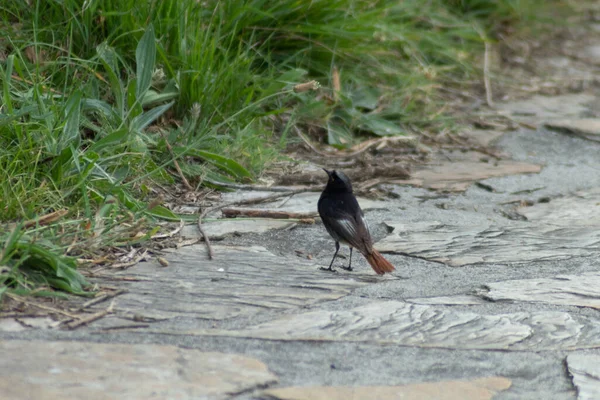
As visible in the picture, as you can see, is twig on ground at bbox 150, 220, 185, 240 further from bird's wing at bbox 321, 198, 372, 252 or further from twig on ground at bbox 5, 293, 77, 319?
twig on ground at bbox 5, 293, 77, 319

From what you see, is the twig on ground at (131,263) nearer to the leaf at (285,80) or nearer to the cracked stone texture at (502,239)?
the cracked stone texture at (502,239)

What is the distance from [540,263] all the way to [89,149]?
183 cm

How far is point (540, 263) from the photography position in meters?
3.27

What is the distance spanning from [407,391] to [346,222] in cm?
110

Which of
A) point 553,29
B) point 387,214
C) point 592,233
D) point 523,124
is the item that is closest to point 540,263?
point 592,233

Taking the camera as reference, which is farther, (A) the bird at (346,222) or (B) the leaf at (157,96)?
(B) the leaf at (157,96)

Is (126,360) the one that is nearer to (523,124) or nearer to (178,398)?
(178,398)

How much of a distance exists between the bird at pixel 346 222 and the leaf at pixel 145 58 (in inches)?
40.5

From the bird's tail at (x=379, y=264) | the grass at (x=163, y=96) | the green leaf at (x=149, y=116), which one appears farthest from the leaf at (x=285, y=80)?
the bird's tail at (x=379, y=264)

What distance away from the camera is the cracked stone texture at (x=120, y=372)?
198 cm

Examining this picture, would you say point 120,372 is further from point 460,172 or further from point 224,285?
point 460,172

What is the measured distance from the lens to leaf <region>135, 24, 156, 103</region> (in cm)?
389

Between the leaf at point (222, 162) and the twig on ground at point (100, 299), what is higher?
the twig on ground at point (100, 299)

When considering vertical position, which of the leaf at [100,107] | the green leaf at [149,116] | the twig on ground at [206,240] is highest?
the leaf at [100,107]
